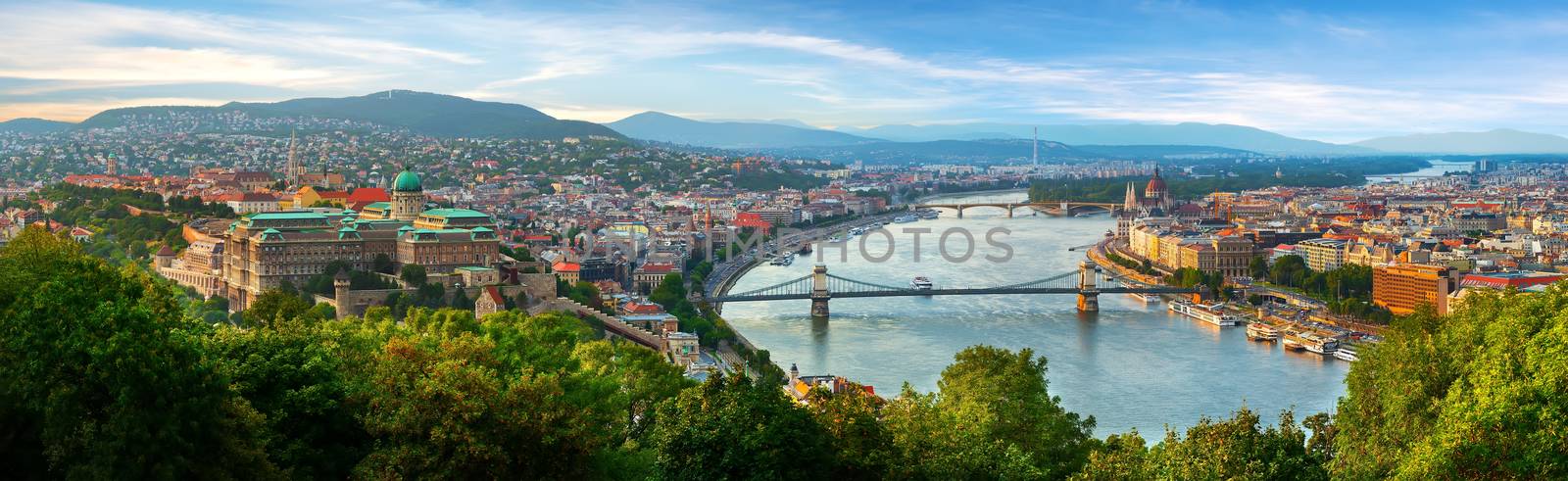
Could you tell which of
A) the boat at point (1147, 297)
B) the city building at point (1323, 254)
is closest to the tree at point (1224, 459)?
the boat at point (1147, 297)

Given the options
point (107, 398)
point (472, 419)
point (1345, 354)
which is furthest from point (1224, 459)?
point (1345, 354)

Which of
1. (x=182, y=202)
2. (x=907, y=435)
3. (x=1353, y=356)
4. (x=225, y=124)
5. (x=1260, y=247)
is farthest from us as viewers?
(x=225, y=124)

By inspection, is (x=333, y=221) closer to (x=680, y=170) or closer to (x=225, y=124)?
(x=680, y=170)

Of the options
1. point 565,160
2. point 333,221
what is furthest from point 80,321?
point 565,160

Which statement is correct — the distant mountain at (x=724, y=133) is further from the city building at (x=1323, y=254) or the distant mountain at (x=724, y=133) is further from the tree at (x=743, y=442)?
the tree at (x=743, y=442)

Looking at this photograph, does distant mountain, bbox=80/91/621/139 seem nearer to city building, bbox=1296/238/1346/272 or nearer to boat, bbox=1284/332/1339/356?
city building, bbox=1296/238/1346/272

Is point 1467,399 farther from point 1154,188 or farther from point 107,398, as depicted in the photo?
point 1154,188

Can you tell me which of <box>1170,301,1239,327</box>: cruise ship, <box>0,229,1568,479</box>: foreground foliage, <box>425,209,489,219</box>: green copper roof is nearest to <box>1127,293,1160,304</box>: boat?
<box>1170,301,1239,327</box>: cruise ship
